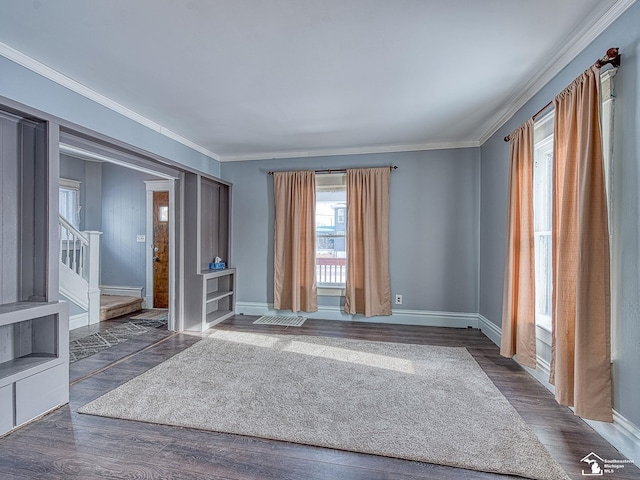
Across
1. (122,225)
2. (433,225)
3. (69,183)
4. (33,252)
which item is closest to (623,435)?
(433,225)

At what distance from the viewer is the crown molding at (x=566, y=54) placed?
178cm

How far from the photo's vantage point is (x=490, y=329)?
3750 millimetres

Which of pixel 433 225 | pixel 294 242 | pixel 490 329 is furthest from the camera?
pixel 294 242

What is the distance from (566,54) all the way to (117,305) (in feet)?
19.4

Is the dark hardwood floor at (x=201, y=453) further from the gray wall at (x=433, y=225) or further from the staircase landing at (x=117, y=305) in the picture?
the staircase landing at (x=117, y=305)

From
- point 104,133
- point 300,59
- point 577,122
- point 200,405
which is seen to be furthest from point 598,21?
point 104,133

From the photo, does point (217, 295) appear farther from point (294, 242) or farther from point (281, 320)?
point (294, 242)

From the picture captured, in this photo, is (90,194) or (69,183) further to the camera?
(90,194)

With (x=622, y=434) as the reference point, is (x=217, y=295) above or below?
above

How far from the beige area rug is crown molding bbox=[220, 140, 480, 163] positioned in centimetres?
264

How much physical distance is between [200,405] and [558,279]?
2.59m

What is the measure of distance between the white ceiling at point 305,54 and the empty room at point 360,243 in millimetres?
19

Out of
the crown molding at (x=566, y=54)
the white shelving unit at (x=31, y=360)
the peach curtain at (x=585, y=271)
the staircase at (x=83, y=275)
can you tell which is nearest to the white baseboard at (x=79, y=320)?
the staircase at (x=83, y=275)

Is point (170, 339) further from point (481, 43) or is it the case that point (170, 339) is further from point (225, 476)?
point (481, 43)
